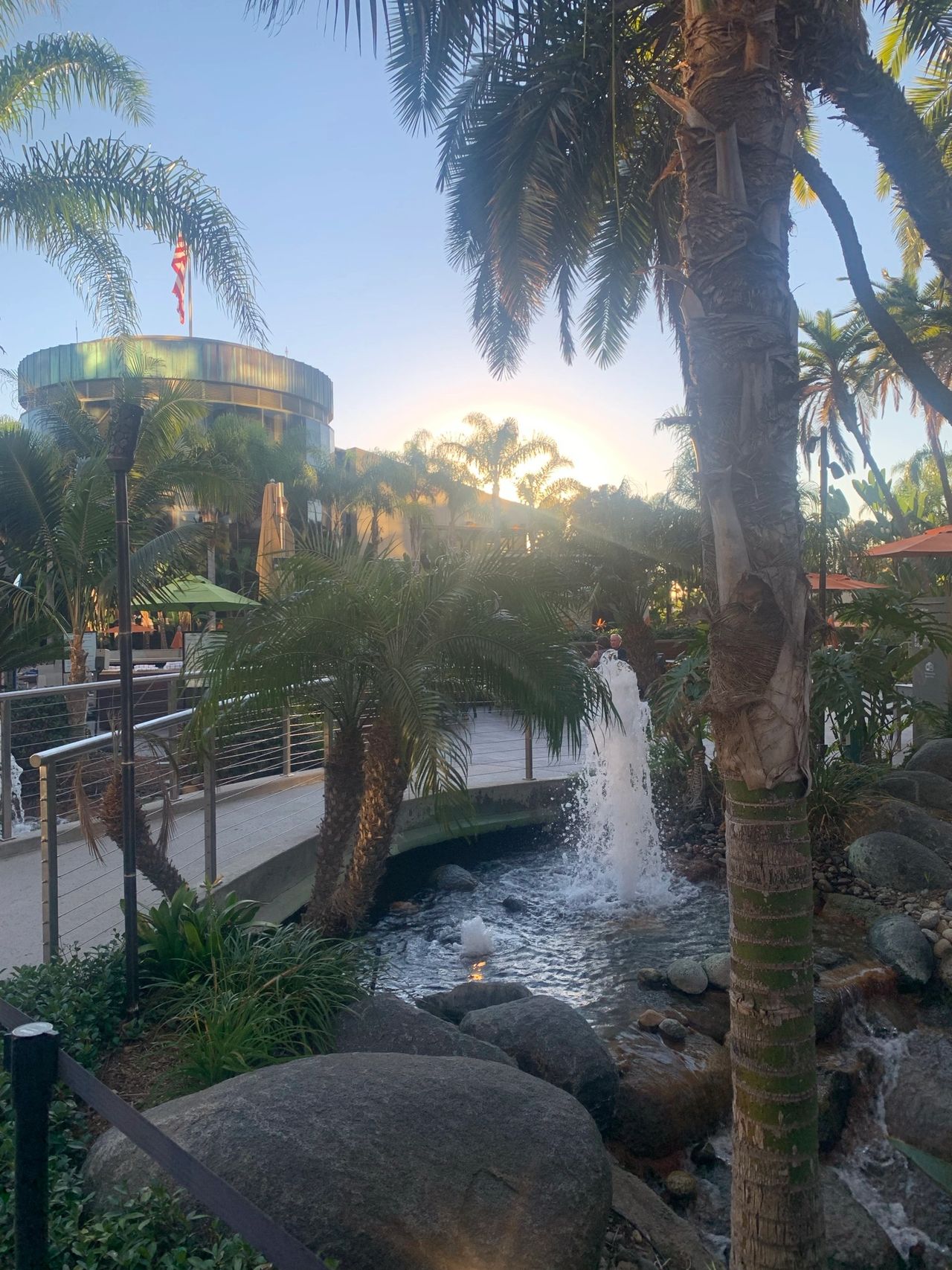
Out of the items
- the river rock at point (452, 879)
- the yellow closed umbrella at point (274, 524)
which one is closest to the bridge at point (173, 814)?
the river rock at point (452, 879)

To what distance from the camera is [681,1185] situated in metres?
4.88

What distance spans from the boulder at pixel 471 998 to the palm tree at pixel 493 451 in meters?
42.4

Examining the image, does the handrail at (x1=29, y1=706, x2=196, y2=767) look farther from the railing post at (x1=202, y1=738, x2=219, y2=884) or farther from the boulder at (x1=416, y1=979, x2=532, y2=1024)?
the boulder at (x1=416, y1=979, x2=532, y2=1024)

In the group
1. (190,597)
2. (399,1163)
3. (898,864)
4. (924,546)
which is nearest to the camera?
(399,1163)

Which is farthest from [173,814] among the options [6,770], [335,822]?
[6,770]

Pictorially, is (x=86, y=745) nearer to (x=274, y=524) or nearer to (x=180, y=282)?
(x=274, y=524)

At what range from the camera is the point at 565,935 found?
827 cm

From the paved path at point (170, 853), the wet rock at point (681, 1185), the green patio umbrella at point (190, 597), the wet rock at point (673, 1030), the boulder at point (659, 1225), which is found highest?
the green patio umbrella at point (190, 597)

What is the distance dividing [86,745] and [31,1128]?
135 inches

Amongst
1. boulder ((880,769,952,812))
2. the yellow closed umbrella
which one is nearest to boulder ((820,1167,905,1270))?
boulder ((880,769,952,812))

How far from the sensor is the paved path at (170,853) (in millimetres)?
5785

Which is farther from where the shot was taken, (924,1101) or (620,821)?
(620,821)

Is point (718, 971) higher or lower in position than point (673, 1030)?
higher

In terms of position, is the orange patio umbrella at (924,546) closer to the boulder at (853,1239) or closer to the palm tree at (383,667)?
the palm tree at (383,667)
